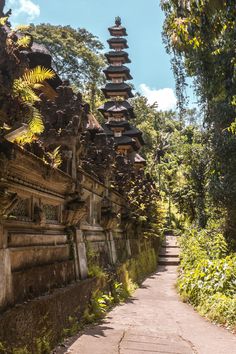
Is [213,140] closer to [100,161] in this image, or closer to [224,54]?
[224,54]

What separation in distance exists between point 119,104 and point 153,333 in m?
25.5

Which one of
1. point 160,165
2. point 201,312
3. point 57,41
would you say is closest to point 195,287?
point 201,312

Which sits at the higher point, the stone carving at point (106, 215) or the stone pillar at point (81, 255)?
the stone carving at point (106, 215)

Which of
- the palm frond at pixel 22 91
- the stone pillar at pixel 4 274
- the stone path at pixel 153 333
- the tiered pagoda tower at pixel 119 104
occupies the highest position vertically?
the tiered pagoda tower at pixel 119 104

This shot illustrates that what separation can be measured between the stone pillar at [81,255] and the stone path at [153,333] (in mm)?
939

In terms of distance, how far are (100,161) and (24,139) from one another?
5867 mm

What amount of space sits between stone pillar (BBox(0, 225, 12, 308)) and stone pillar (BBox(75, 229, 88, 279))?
310 cm

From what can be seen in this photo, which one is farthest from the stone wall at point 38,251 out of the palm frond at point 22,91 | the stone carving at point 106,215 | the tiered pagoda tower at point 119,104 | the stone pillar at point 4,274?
the tiered pagoda tower at point 119,104

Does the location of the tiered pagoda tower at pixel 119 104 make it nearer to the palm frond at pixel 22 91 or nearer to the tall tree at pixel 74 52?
the tall tree at pixel 74 52

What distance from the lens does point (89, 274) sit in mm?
8305

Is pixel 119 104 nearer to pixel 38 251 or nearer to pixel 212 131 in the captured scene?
pixel 212 131

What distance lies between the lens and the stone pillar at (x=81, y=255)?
25.7 feet

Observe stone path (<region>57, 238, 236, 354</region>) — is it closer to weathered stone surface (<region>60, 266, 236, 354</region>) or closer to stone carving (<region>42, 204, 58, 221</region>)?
weathered stone surface (<region>60, 266, 236, 354</region>)

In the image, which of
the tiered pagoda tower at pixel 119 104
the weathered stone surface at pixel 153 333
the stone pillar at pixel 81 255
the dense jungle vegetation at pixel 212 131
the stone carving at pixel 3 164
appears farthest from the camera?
the tiered pagoda tower at pixel 119 104
